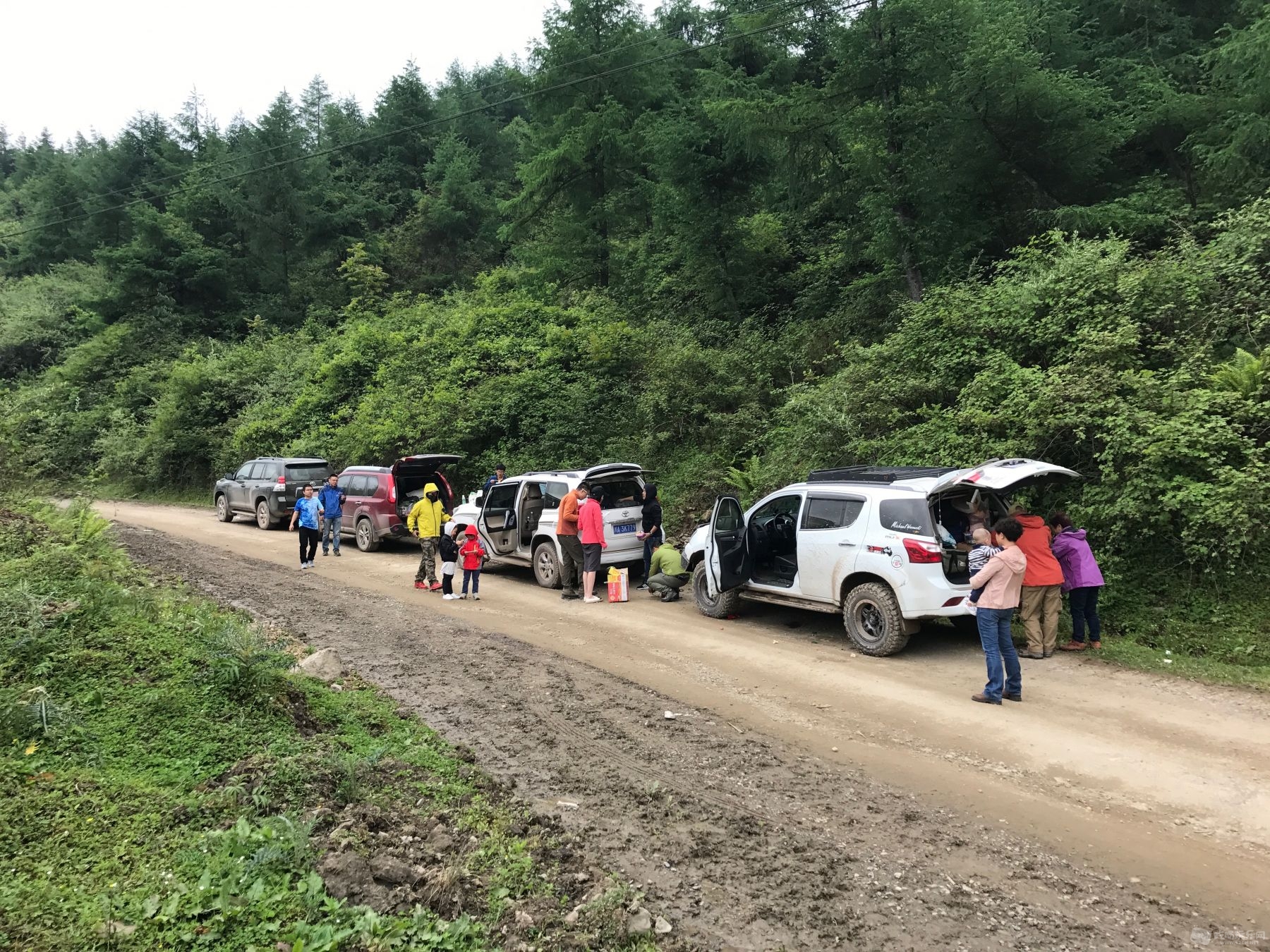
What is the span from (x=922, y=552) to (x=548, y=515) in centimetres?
640

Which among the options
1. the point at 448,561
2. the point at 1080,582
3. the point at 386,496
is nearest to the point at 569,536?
the point at 448,561

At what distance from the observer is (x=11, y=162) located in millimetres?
87375

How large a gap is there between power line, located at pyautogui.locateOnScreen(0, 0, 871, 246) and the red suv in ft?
33.1

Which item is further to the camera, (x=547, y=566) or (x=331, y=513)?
(x=331, y=513)

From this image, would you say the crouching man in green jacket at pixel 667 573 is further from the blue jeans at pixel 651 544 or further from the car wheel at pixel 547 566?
the car wheel at pixel 547 566

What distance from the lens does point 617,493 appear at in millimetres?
12359

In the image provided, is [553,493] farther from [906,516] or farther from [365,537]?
[906,516]

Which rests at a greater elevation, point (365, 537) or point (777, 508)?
point (777, 508)

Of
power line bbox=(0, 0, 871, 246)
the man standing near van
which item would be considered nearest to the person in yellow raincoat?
the man standing near van

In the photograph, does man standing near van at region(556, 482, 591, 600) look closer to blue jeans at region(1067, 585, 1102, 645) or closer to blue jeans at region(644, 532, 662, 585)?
blue jeans at region(644, 532, 662, 585)

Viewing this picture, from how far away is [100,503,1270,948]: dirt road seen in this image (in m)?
3.82

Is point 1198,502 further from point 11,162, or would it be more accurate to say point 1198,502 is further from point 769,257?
point 11,162

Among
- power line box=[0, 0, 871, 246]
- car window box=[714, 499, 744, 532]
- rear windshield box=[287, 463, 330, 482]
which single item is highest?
power line box=[0, 0, 871, 246]

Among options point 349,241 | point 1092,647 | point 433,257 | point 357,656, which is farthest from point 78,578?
point 349,241
